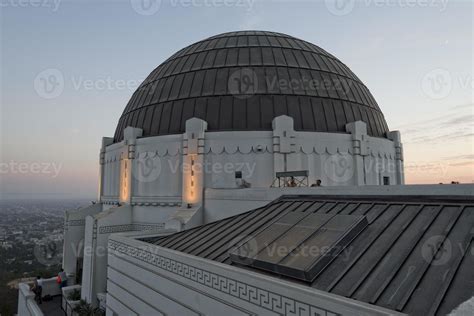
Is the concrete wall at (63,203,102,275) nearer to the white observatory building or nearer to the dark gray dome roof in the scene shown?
the white observatory building

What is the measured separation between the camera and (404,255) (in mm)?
6391

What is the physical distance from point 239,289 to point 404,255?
3762 mm

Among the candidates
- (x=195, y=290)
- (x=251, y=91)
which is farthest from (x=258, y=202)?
(x=251, y=91)

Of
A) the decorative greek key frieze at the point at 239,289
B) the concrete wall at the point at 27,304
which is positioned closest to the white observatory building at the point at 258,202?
the decorative greek key frieze at the point at 239,289

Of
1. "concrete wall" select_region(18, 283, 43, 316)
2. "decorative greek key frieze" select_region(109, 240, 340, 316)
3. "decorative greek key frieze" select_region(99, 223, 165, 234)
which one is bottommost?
"concrete wall" select_region(18, 283, 43, 316)

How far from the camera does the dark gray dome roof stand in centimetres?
2177

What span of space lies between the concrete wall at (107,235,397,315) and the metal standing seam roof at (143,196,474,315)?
60 cm

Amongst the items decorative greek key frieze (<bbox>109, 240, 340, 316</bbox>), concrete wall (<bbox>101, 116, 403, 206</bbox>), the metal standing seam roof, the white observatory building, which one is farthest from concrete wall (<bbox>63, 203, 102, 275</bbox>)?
the metal standing seam roof

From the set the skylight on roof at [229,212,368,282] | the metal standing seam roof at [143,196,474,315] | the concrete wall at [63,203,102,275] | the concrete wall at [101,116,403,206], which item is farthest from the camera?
the concrete wall at [63,203,102,275]

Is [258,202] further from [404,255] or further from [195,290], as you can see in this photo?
[404,255]

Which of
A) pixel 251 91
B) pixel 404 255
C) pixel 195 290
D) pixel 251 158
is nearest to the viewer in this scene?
pixel 404 255

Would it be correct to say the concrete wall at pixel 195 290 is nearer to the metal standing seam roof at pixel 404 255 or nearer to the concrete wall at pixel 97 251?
Answer: the metal standing seam roof at pixel 404 255

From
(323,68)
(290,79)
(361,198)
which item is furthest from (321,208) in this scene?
(323,68)

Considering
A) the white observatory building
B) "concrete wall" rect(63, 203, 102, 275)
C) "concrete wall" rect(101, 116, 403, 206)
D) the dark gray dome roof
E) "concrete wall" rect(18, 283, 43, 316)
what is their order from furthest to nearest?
"concrete wall" rect(63, 203, 102, 275) < the dark gray dome roof < "concrete wall" rect(18, 283, 43, 316) < "concrete wall" rect(101, 116, 403, 206) < the white observatory building
